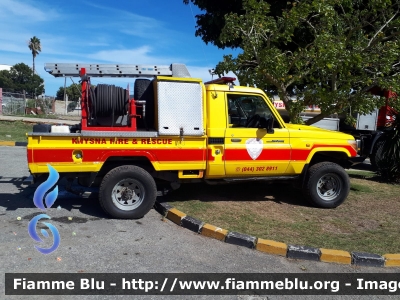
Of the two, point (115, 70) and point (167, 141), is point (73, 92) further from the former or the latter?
point (167, 141)

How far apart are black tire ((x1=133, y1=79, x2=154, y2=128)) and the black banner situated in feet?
8.73

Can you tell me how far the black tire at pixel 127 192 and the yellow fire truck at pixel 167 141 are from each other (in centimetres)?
1

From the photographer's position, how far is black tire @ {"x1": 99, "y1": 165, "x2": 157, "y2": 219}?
17.8 ft

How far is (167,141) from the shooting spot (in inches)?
221

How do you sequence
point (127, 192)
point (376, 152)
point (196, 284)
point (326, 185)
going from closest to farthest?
point (196, 284), point (127, 192), point (326, 185), point (376, 152)

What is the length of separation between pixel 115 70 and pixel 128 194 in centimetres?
194

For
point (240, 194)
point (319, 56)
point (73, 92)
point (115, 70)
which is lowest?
point (240, 194)

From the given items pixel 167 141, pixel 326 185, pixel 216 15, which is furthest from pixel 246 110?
pixel 216 15

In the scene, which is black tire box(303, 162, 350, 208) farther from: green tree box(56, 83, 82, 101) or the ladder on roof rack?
green tree box(56, 83, 82, 101)

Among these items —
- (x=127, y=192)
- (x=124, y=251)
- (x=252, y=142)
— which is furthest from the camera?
(x=252, y=142)

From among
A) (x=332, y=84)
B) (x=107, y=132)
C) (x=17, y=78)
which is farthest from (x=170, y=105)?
(x=17, y=78)

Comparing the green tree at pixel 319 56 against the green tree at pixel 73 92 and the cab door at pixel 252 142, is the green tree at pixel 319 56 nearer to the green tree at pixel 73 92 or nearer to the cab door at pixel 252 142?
the cab door at pixel 252 142

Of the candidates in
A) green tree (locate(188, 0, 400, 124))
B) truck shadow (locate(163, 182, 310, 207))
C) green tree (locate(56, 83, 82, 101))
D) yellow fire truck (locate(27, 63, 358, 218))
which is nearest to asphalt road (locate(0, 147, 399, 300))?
yellow fire truck (locate(27, 63, 358, 218))

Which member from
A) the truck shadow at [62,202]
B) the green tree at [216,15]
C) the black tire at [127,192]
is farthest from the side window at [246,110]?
the green tree at [216,15]
